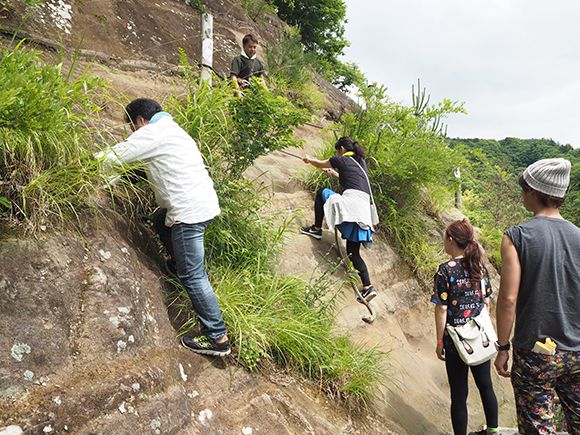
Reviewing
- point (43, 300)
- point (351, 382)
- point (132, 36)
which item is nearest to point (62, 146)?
point (43, 300)

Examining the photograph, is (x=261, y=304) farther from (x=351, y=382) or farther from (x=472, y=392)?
(x=472, y=392)

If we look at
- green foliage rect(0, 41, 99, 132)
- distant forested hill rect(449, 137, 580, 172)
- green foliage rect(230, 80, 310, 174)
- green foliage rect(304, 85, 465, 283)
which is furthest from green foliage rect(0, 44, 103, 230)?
distant forested hill rect(449, 137, 580, 172)

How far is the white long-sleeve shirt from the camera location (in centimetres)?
221

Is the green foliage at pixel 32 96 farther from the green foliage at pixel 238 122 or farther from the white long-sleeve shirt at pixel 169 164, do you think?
the green foliage at pixel 238 122

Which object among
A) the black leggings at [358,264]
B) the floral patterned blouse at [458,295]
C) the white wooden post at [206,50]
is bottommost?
the black leggings at [358,264]

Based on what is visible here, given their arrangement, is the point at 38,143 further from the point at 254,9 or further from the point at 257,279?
the point at 254,9

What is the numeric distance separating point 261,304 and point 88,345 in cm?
135

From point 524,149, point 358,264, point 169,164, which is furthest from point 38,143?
point 524,149

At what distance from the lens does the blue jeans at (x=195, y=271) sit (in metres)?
2.29

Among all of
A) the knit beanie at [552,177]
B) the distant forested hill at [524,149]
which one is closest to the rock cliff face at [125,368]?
the knit beanie at [552,177]

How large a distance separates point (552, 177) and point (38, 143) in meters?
2.70

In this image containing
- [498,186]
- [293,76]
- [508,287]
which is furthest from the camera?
[498,186]

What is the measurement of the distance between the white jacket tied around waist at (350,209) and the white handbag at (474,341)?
1.71m

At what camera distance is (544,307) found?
1.91 metres
